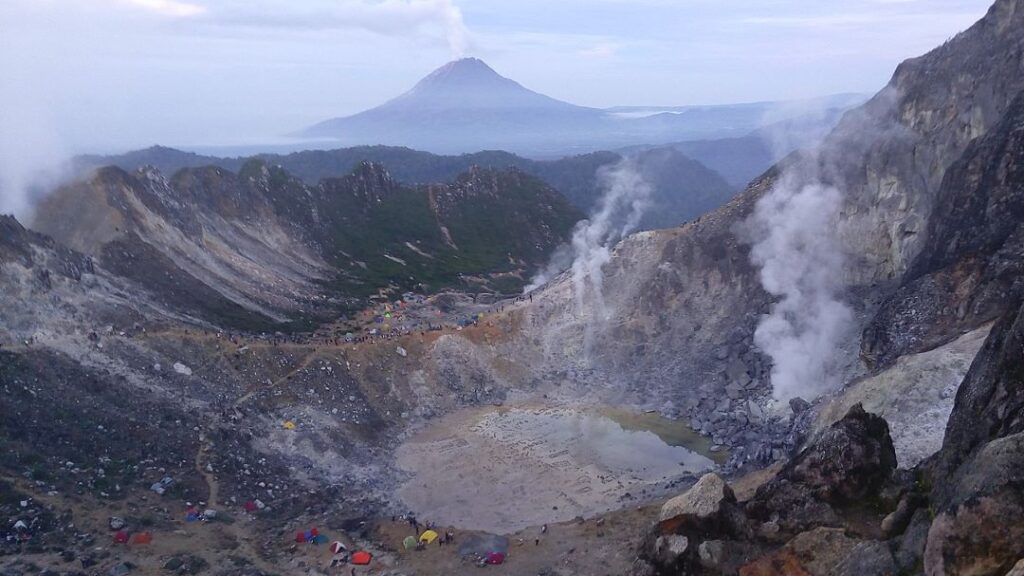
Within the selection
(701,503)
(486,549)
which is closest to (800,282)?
(486,549)

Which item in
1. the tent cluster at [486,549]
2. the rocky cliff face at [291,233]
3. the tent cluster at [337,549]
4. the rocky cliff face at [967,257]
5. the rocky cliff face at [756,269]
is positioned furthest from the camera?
the rocky cliff face at [291,233]

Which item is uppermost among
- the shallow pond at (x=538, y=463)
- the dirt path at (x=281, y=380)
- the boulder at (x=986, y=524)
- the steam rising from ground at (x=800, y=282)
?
the boulder at (x=986, y=524)

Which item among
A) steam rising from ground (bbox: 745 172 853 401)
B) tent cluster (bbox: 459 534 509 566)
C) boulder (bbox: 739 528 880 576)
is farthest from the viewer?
steam rising from ground (bbox: 745 172 853 401)

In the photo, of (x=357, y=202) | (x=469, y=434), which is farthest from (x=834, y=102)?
(x=469, y=434)

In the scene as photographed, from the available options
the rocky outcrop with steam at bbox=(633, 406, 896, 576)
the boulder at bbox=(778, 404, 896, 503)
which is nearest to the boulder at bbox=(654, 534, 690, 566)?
the rocky outcrop with steam at bbox=(633, 406, 896, 576)

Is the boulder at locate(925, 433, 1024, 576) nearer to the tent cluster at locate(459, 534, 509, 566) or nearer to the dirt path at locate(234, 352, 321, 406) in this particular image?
the tent cluster at locate(459, 534, 509, 566)

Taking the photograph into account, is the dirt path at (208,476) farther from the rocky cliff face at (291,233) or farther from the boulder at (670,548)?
the boulder at (670,548)

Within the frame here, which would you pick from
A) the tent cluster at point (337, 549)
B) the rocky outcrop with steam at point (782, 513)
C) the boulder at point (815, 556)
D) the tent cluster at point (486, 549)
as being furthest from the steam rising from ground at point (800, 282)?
the boulder at point (815, 556)
